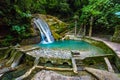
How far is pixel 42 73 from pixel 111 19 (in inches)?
296

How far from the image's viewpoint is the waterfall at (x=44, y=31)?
12.7m

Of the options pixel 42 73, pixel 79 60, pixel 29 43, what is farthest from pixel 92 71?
pixel 29 43

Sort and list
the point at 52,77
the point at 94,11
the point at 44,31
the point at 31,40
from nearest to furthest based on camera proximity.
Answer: the point at 52,77, the point at 31,40, the point at 44,31, the point at 94,11

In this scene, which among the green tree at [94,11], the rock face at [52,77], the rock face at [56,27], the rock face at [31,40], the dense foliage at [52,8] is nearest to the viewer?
the rock face at [52,77]

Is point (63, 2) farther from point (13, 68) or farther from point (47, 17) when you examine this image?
point (13, 68)

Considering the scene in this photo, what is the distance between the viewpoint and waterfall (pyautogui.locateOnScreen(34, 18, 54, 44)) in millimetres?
12680

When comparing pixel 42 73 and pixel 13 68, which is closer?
pixel 42 73

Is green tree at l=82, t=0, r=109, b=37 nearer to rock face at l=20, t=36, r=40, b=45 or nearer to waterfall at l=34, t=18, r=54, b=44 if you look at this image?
waterfall at l=34, t=18, r=54, b=44

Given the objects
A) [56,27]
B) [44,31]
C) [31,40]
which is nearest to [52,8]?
[56,27]

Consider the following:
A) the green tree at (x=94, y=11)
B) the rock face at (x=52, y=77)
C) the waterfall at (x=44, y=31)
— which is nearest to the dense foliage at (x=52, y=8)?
the green tree at (x=94, y=11)

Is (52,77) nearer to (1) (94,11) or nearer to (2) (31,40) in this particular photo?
(2) (31,40)

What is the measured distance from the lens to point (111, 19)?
12258mm

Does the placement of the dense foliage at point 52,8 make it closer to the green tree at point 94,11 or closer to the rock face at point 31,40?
the green tree at point 94,11

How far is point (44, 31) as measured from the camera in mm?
13078
